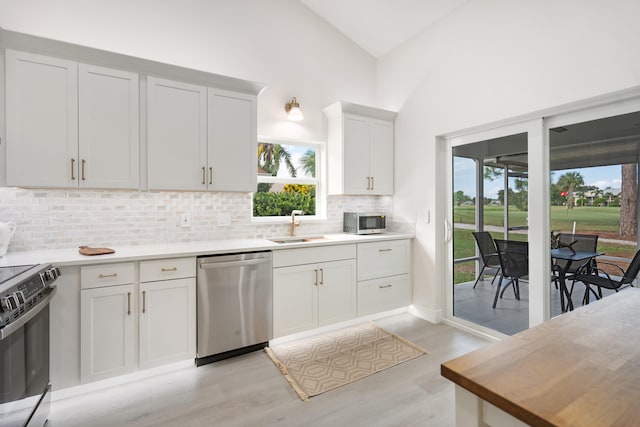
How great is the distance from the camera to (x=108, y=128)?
96.3 inches

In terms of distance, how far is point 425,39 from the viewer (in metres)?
3.61

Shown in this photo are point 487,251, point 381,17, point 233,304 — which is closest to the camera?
point 233,304

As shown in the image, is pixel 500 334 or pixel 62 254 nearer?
pixel 62 254

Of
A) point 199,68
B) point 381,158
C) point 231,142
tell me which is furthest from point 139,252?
point 381,158

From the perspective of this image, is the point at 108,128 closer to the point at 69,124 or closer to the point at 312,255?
the point at 69,124

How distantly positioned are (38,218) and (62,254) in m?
0.45

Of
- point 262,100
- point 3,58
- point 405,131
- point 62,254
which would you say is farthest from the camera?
point 405,131

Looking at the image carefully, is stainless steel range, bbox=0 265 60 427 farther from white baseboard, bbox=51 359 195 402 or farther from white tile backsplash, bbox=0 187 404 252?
white tile backsplash, bbox=0 187 404 252

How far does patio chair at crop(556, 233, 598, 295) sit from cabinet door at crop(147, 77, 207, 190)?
3.10m

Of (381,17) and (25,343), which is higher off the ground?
(381,17)

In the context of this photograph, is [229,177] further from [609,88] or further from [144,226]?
[609,88]

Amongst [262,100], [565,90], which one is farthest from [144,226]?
[565,90]

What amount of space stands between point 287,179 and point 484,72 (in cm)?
225

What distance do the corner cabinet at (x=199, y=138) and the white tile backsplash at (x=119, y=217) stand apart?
0.33 meters
